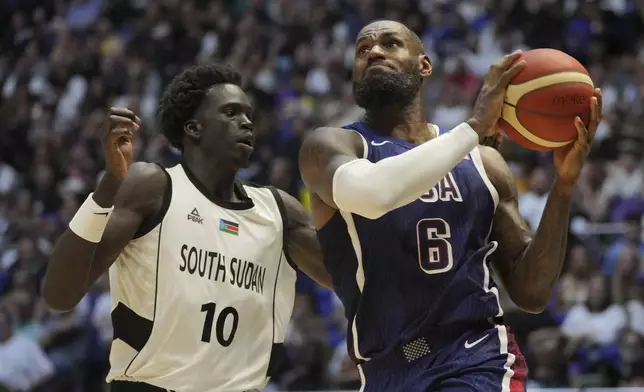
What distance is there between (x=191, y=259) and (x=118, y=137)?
2.19 ft

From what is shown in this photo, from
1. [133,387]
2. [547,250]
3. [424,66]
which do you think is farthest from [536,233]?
[133,387]

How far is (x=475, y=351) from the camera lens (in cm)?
418

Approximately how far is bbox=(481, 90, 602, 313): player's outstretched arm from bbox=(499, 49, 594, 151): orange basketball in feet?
0.22

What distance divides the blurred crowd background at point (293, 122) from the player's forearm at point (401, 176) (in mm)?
5224

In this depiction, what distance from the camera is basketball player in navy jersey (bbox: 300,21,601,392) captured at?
13.3 feet

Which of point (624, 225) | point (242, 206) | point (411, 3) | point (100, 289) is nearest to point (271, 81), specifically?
point (411, 3)

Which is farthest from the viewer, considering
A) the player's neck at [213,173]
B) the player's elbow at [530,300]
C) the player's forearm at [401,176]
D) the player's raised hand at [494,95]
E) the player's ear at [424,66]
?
the player's neck at [213,173]

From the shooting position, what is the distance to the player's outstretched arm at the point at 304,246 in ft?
17.2

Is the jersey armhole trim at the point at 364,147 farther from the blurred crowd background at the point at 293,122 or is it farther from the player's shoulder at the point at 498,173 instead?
the blurred crowd background at the point at 293,122

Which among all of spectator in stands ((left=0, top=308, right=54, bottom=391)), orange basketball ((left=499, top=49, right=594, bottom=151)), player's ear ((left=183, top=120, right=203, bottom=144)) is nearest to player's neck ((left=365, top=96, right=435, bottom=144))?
orange basketball ((left=499, top=49, right=594, bottom=151))

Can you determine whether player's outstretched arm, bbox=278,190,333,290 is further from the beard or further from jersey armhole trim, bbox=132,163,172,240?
the beard

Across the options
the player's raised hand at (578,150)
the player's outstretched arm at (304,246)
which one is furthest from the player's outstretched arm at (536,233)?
the player's outstretched arm at (304,246)

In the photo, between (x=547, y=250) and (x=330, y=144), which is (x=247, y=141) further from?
(x=547, y=250)

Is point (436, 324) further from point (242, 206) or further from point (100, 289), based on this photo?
point (100, 289)
